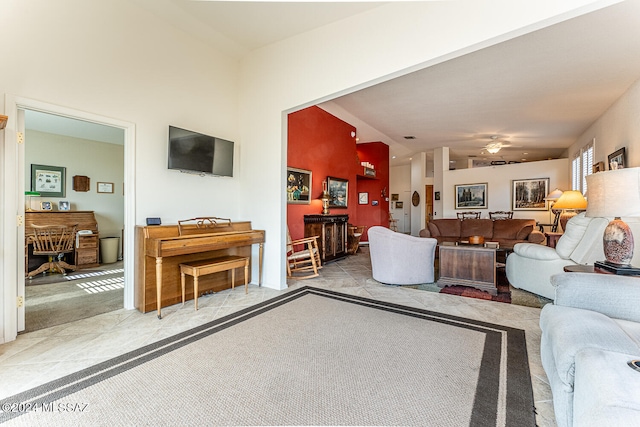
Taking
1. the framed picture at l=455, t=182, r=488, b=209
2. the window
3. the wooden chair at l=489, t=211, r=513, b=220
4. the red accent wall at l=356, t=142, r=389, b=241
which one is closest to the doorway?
the red accent wall at l=356, t=142, r=389, b=241

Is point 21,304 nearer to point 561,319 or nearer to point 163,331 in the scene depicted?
point 163,331

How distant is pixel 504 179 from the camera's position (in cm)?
888

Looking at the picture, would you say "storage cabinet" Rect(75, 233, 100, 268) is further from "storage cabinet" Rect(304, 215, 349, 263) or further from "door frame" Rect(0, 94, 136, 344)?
"storage cabinet" Rect(304, 215, 349, 263)

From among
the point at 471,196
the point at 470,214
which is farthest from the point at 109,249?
the point at 471,196

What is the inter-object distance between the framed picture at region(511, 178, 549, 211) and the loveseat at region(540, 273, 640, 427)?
26.2ft

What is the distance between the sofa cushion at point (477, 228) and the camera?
7063 mm

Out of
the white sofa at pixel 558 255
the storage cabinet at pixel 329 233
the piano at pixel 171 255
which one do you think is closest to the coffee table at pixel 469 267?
the white sofa at pixel 558 255

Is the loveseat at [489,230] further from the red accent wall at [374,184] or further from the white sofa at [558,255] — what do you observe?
the white sofa at [558,255]

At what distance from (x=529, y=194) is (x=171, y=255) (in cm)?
969

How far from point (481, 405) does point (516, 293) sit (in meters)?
2.80

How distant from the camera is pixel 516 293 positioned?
12.6 ft

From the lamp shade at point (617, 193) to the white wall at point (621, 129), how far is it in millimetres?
3033

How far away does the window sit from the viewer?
629 cm

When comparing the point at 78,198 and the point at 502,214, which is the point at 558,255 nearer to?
the point at 502,214
